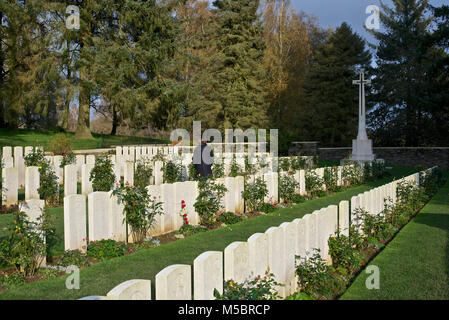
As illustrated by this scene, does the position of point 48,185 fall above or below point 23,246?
above

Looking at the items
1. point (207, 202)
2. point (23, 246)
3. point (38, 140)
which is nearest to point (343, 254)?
point (207, 202)

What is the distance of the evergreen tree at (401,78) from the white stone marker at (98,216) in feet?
89.9

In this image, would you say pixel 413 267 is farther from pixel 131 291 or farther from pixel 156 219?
pixel 131 291

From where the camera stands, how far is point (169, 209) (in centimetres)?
616

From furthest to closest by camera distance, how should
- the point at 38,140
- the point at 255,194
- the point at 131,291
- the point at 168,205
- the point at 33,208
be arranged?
the point at 38,140 < the point at 255,194 < the point at 168,205 < the point at 33,208 < the point at 131,291

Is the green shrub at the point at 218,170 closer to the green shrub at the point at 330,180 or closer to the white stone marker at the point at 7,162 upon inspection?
the green shrub at the point at 330,180

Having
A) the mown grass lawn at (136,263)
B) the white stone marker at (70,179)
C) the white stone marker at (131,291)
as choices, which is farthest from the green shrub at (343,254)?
the white stone marker at (70,179)

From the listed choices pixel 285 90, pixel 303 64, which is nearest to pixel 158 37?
pixel 285 90

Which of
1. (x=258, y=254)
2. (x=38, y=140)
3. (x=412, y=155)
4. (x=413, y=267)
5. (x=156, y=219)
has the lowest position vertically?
(x=413, y=267)

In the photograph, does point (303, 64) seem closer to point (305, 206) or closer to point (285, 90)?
point (285, 90)

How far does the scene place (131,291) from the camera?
6.94ft

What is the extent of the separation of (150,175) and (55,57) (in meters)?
14.3

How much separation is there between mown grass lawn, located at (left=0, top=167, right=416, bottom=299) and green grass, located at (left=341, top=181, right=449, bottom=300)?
1.97 meters

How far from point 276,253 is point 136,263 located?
76.1 inches
